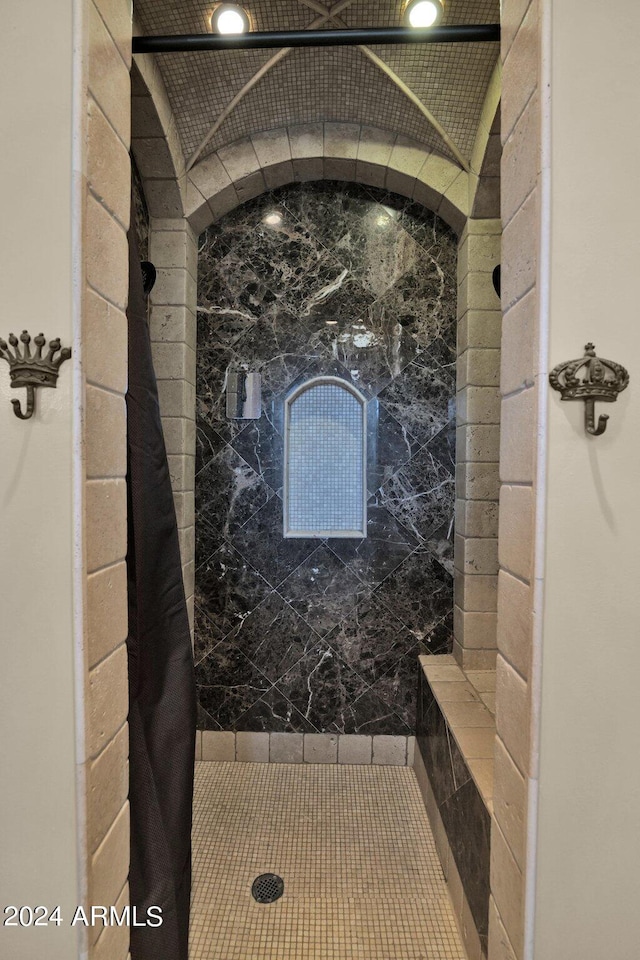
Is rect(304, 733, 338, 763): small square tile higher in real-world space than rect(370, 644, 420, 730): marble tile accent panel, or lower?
lower

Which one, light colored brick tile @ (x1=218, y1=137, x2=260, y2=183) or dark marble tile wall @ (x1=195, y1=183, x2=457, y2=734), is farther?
dark marble tile wall @ (x1=195, y1=183, x2=457, y2=734)

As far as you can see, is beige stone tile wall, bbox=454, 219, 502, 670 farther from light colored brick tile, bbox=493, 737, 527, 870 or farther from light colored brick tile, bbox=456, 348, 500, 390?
light colored brick tile, bbox=493, 737, 527, 870

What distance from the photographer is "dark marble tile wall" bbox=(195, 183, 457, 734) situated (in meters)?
2.44

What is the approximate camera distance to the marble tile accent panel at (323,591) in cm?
246

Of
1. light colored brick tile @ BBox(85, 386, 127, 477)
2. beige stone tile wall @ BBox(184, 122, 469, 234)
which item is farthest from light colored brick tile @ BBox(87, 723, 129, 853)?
beige stone tile wall @ BBox(184, 122, 469, 234)

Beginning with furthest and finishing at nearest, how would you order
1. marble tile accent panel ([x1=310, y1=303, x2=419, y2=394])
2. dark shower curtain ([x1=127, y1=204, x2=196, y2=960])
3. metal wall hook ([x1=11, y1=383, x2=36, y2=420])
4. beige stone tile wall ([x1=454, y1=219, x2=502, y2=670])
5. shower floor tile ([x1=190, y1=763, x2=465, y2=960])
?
marble tile accent panel ([x1=310, y1=303, x2=419, y2=394]) < beige stone tile wall ([x1=454, y1=219, x2=502, y2=670]) < shower floor tile ([x1=190, y1=763, x2=465, y2=960]) < dark shower curtain ([x1=127, y1=204, x2=196, y2=960]) < metal wall hook ([x1=11, y1=383, x2=36, y2=420])

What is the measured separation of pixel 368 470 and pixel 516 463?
158 cm

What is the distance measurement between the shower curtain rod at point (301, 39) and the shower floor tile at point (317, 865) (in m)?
2.53

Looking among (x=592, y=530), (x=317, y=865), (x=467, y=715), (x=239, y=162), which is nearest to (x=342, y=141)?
(x=239, y=162)

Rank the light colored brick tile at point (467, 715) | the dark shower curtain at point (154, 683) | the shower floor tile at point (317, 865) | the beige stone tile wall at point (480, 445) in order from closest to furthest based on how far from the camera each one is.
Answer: the dark shower curtain at point (154, 683) < the shower floor tile at point (317, 865) < the light colored brick tile at point (467, 715) < the beige stone tile wall at point (480, 445)

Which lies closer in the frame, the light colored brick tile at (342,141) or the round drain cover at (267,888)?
the round drain cover at (267,888)

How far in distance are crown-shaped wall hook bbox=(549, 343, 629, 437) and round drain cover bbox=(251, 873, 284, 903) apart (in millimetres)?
1836

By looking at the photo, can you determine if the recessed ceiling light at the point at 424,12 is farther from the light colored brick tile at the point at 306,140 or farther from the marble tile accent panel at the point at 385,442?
the marble tile accent panel at the point at 385,442

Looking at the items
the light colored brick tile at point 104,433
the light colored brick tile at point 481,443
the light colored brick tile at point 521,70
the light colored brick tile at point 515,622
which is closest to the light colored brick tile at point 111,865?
the light colored brick tile at point 104,433
